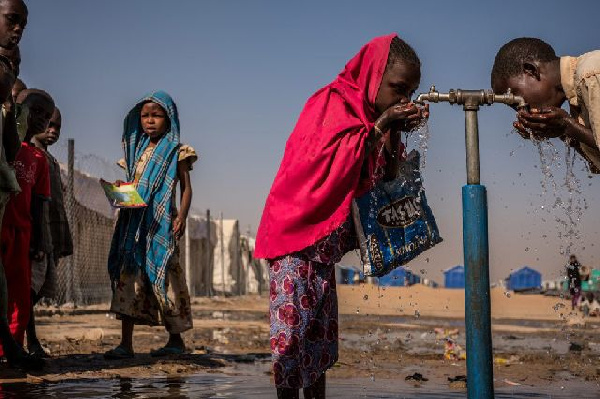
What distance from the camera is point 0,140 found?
4727mm

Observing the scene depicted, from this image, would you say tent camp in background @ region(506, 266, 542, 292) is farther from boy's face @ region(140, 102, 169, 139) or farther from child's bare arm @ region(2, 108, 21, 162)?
child's bare arm @ region(2, 108, 21, 162)

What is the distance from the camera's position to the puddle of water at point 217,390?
14.2 ft

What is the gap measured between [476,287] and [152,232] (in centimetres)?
373

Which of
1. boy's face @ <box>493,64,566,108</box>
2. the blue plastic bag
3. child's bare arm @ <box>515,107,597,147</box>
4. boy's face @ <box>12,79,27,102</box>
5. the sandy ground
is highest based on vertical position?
boy's face @ <box>12,79,27,102</box>

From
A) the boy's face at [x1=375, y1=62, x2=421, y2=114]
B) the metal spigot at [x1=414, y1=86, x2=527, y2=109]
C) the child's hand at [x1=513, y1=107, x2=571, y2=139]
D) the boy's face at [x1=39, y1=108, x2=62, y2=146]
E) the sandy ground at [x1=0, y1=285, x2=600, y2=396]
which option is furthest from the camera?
the boy's face at [x1=39, y1=108, x2=62, y2=146]

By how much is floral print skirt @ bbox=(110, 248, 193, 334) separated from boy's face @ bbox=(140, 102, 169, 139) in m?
0.92

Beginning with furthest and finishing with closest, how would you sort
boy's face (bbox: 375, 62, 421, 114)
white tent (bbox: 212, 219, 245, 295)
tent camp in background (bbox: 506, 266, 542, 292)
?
tent camp in background (bbox: 506, 266, 542, 292), white tent (bbox: 212, 219, 245, 295), boy's face (bbox: 375, 62, 421, 114)

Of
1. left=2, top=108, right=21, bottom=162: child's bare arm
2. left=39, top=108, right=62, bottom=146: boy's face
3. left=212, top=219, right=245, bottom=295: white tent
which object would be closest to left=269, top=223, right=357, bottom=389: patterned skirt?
left=2, top=108, right=21, bottom=162: child's bare arm

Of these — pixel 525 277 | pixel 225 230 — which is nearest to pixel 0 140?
pixel 225 230

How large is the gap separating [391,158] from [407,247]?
0.40m

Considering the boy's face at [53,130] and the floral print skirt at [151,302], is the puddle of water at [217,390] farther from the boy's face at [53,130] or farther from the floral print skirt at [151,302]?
the boy's face at [53,130]

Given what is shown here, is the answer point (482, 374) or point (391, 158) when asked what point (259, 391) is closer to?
point (391, 158)

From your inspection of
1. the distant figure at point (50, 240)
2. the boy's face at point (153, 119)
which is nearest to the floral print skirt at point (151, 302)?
the distant figure at point (50, 240)

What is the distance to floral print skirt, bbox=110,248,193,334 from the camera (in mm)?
5988
